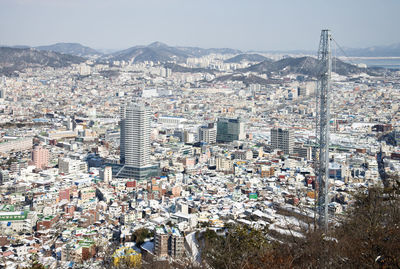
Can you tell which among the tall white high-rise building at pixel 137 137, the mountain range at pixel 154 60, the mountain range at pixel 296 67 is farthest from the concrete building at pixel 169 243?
the mountain range at pixel 296 67

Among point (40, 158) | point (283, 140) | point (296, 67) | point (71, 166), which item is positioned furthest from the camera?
point (296, 67)

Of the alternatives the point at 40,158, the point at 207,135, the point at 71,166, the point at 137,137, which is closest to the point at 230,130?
the point at 207,135

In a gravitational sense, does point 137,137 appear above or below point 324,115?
below

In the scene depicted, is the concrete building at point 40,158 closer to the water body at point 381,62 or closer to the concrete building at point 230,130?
the concrete building at point 230,130

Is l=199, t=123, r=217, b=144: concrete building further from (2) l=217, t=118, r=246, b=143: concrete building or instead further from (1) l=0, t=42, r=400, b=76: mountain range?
(1) l=0, t=42, r=400, b=76: mountain range

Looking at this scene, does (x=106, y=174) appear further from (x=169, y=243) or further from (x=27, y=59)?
(x=27, y=59)

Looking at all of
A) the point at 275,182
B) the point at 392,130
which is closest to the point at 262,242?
the point at 275,182

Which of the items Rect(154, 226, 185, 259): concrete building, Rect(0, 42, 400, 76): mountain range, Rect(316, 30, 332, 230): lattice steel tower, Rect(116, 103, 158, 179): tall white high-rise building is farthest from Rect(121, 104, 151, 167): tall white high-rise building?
Rect(0, 42, 400, 76): mountain range
